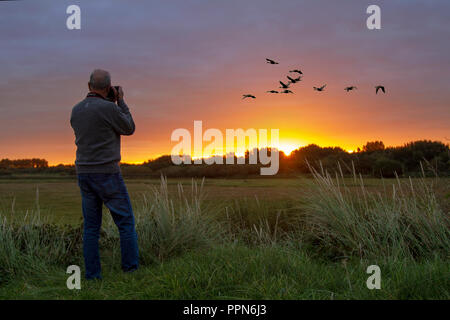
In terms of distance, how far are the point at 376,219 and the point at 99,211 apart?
13.6 feet

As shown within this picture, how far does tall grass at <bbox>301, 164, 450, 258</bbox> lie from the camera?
228 inches

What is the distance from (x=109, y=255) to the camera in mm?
5840

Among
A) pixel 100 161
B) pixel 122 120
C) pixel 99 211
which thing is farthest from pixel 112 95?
pixel 99 211

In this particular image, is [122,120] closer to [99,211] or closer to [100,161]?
[100,161]

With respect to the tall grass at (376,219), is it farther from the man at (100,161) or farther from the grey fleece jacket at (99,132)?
the grey fleece jacket at (99,132)

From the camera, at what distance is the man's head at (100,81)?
4789 mm

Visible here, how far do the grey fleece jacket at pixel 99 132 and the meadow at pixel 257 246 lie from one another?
135 cm

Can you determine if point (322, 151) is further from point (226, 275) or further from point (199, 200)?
point (226, 275)

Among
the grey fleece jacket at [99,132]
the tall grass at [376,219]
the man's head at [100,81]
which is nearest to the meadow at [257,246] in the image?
the tall grass at [376,219]

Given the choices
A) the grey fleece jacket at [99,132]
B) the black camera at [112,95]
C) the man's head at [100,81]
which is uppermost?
the man's head at [100,81]

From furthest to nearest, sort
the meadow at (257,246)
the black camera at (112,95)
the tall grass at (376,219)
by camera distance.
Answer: the tall grass at (376,219) → the black camera at (112,95) → the meadow at (257,246)

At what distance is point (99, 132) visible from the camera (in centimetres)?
471

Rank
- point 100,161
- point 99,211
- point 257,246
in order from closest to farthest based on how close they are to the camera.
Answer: point 100,161
point 99,211
point 257,246

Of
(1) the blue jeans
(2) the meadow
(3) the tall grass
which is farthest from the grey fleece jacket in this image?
(3) the tall grass
